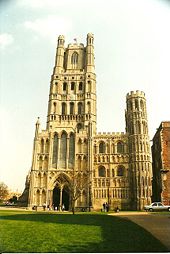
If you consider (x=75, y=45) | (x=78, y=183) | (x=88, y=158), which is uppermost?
(x=75, y=45)

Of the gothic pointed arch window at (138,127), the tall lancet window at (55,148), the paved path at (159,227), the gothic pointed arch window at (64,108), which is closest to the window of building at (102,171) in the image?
the tall lancet window at (55,148)

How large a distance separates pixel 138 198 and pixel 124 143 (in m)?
11.6

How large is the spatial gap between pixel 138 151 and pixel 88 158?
10474 mm

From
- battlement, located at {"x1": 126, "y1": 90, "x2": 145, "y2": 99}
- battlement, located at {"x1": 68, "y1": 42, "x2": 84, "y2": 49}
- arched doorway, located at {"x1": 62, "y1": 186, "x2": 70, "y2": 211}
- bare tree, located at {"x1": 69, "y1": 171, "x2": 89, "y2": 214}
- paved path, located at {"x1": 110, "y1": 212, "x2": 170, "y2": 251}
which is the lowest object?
paved path, located at {"x1": 110, "y1": 212, "x2": 170, "y2": 251}

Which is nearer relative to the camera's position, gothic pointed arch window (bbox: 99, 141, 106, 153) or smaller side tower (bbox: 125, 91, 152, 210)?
smaller side tower (bbox: 125, 91, 152, 210)

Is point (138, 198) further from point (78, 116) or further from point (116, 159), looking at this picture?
point (78, 116)

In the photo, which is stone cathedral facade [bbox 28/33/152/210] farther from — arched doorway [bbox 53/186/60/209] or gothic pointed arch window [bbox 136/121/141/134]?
gothic pointed arch window [bbox 136/121/141/134]

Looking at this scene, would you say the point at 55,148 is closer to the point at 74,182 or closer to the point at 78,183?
the point at 74,182

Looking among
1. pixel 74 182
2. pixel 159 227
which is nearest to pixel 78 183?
pixel 74 182

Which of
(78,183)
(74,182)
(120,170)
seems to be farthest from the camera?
(120,170)

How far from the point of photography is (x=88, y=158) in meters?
50.8

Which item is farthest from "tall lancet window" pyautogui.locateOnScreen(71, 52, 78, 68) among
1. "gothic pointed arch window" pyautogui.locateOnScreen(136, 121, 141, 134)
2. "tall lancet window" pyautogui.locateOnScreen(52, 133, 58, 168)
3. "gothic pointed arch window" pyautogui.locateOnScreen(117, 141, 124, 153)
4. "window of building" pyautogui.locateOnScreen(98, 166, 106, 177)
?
"window of building" pyautogui.locateOnScreen(98, 166, 106, 177)

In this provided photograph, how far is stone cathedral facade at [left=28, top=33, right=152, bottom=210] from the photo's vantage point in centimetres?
4991

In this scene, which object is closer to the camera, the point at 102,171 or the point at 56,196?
the point at 56,196
